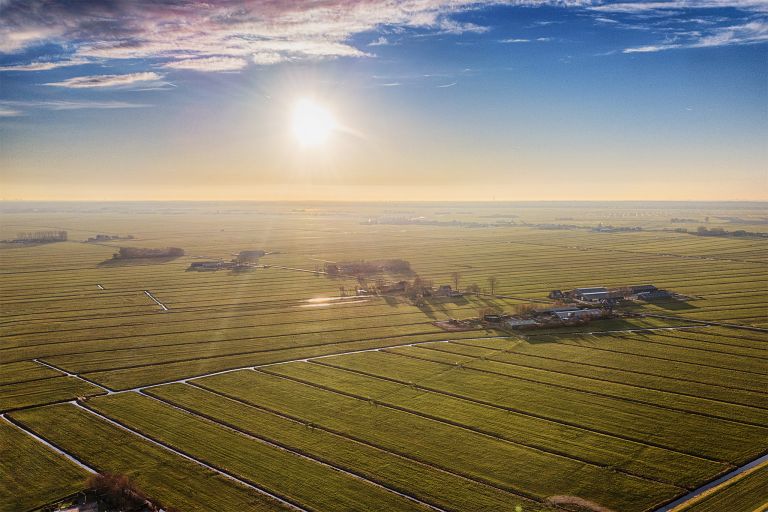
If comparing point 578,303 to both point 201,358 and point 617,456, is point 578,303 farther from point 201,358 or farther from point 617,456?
point 201,358

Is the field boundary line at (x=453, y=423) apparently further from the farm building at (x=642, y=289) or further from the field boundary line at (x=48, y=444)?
the farm building at (x=642, y=289)

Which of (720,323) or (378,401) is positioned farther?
(720,323)

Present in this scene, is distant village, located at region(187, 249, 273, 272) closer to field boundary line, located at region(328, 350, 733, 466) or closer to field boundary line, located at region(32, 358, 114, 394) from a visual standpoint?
field boundary line, located at region(32, 358, 114, 394)

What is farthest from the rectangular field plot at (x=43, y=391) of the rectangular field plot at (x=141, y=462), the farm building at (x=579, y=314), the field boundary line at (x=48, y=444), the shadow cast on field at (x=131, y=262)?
the shadow cast on field at (x=131, y=262)

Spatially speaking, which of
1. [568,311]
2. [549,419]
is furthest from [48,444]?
[568,311]

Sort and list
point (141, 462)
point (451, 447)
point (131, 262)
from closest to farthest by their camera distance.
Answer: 1. point (141, 462)
2. point (451, 447)
3. point (131, 262)

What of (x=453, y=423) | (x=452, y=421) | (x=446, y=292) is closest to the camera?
(x=453, y=423)

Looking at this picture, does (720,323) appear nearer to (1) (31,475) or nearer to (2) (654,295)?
(2) (654,295)

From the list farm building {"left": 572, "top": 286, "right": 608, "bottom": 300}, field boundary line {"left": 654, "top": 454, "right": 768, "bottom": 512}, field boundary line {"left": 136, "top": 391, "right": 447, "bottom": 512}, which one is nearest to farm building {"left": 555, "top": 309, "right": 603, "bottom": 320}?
farm building {"left": 572, "top": 286, "right": 608, "bottom": 300}

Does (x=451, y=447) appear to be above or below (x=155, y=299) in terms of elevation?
above
